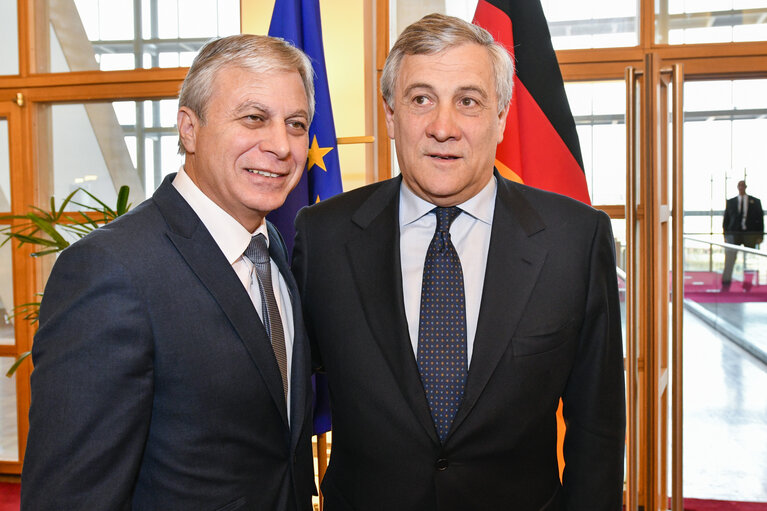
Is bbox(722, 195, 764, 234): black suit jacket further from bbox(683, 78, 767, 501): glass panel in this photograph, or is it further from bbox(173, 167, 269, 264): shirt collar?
bbox(173, 167, 269, 264): shirt collar

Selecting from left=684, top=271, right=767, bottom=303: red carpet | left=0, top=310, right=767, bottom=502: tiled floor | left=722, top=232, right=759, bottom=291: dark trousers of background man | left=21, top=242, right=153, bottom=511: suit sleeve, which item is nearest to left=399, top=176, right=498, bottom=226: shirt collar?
left=21, top=242, right=153, bottom=511: suit sleeve

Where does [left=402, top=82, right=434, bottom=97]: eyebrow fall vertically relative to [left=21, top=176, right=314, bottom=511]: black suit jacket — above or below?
above

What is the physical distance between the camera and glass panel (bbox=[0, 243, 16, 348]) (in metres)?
3.96

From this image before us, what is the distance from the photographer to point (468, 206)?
1.49m

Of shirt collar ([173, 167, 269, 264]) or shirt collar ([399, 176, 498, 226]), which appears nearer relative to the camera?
shirt collar ([173, 167, 269, 264])

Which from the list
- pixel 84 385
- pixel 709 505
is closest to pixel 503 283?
pixel 84 385

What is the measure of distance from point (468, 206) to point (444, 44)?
39 centimetres

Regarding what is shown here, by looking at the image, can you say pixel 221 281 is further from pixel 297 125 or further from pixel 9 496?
pixel 9 496

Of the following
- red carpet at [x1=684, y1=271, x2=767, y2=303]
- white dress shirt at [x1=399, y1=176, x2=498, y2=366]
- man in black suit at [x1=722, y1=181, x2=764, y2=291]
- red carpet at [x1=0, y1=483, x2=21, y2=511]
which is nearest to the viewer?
white dress shirt at [x1=399, y1=176, x2=498, y2=366]

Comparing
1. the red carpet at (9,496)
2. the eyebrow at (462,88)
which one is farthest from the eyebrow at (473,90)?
the red carpet at (9,496)

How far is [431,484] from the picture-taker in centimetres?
133

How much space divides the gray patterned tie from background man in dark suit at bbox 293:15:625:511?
0.51 feet

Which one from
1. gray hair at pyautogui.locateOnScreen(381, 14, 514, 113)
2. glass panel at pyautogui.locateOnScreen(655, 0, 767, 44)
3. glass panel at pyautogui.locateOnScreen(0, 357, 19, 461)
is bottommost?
glass panel at pyautogui.locateOnScreen(0, 357, 19, 461)

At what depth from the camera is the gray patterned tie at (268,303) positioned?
1.29 metres
